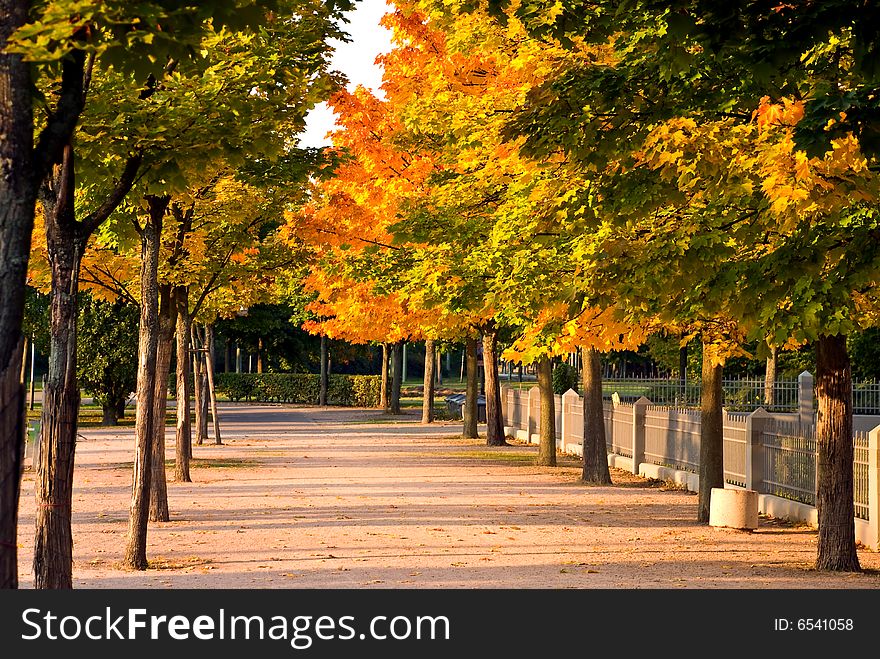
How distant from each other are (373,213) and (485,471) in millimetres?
5854

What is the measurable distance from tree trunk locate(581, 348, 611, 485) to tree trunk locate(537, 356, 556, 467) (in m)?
3.01

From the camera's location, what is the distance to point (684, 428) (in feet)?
77.3

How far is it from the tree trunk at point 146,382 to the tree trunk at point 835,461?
273 inches

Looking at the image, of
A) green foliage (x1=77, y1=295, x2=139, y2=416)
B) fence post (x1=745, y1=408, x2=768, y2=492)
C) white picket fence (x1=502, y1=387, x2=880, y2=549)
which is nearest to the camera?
white picket fence (x1=502, y1=387, x2=880, y2=549)

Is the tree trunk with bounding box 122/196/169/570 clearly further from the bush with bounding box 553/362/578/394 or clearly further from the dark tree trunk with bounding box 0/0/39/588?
the bush with bounding box 553/362/578/394

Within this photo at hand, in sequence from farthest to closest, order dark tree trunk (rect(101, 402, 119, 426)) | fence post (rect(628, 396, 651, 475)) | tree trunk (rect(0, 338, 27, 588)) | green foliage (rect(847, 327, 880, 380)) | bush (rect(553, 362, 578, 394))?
1. bush (rect(553, 362, 578, 394))
2. green foliage (rect(847, 327, 880, 380))
3. dark tree trunk (rect(101, 402, 119, 426))
4. fence post (rect(628, 396, 651, 475))
5. tree trunk (rect(0, 338, 27, 588))

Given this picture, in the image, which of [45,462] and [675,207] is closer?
[45,462]

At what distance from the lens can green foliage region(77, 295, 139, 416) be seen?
41781 millimetres

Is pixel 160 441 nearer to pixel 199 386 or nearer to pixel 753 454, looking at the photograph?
pixel 753 454

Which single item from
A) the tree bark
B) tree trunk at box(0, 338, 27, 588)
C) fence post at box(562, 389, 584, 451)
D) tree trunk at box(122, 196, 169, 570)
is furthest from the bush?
tree trunk at box(0, 338, 27, 588)

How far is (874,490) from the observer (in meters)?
14.6

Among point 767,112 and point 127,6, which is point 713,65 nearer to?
point 767,112

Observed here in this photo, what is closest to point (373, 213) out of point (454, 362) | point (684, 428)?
point (684, 428)

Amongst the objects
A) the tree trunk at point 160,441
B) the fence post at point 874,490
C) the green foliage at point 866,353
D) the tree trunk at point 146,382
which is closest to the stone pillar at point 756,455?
the fence post at point 874,490
